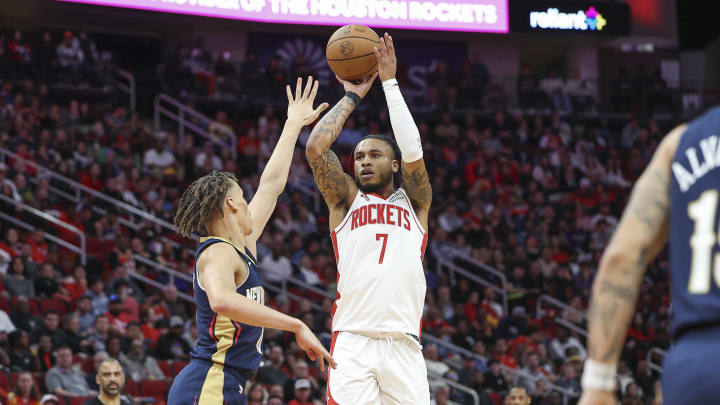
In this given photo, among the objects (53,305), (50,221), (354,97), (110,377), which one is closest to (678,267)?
(354,97)

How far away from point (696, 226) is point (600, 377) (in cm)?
45

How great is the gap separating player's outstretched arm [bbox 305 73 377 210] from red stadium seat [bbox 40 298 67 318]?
6.76 meters

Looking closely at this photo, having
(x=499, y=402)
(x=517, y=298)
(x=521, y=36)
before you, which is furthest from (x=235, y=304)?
(x=521, y=36)

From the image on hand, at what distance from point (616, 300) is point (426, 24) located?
16.4 metres

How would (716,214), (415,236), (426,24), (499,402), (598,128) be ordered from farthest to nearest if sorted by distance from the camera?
(598,128), (426,24), (499,402), (415,236), (716,214)

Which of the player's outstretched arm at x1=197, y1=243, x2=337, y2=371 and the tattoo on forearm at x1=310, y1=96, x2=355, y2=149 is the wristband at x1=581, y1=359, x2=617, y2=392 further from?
the tattoo on forearm at x1=310, y1=96, x2=355, y2=149

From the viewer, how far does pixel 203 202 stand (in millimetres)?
4887

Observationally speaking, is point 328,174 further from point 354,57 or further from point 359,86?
point 354,57

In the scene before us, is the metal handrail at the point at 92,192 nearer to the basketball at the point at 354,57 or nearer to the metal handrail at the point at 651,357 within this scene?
the metal handrail at the point at 651,357

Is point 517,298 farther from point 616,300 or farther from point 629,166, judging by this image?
point 616,300

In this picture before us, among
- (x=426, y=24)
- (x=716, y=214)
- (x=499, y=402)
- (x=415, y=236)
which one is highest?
(x=426, y=24)

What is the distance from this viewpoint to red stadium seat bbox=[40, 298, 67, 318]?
11453 mm

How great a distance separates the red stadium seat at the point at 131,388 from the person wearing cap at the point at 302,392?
1.69m

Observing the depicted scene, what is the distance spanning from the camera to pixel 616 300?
2.51m
